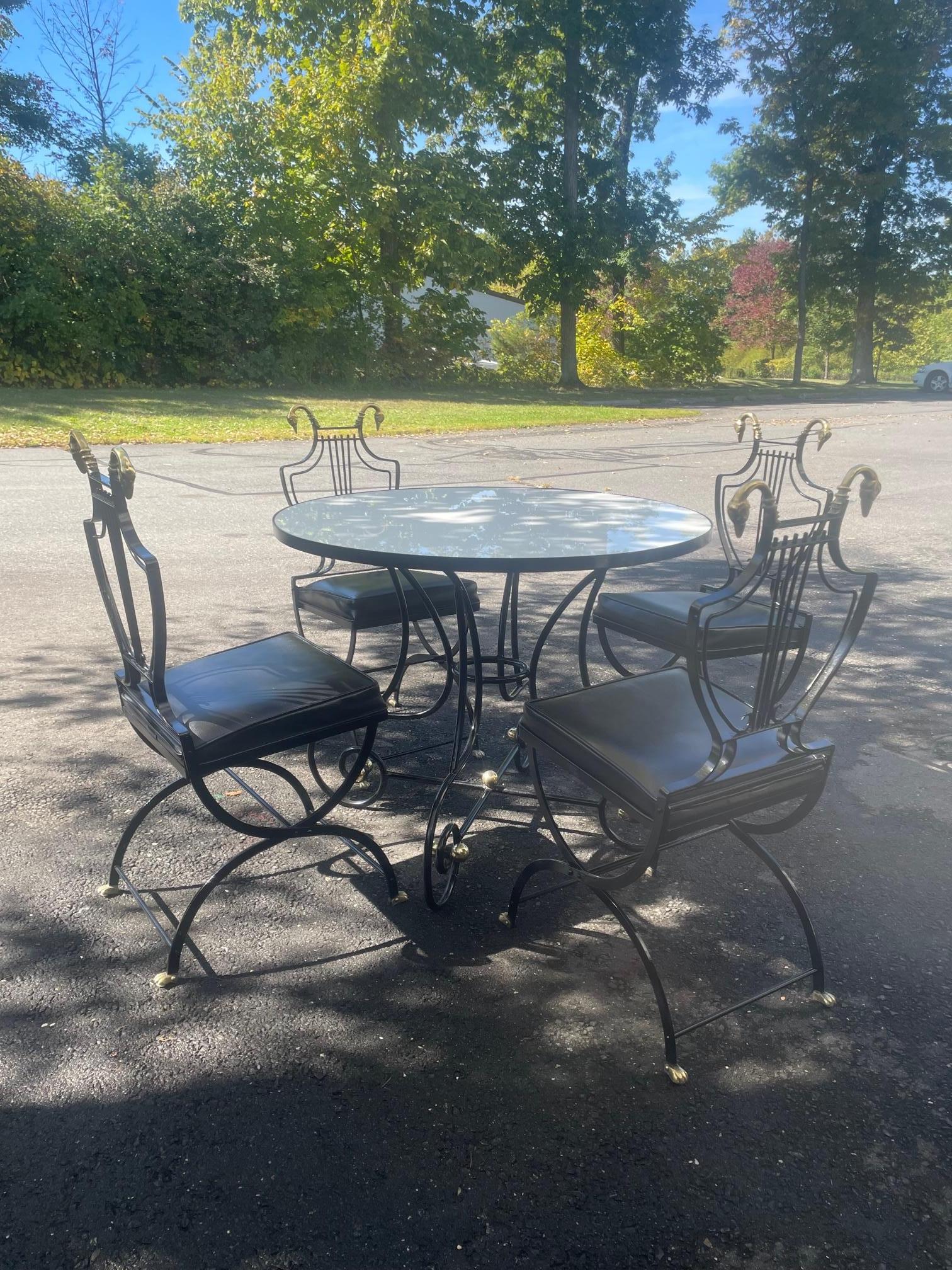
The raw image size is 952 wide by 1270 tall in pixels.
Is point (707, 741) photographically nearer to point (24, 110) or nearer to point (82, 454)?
point (82, 454)

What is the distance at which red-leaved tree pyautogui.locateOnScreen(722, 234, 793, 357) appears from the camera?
35.1 meters

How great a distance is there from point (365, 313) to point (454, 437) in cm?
938

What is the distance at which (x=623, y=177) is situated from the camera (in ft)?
85.4

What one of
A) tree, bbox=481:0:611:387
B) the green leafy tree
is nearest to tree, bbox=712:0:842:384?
the green leafy tree

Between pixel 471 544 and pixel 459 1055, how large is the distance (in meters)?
1.44

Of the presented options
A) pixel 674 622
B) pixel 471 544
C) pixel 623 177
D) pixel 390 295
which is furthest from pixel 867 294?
pixel 471 544

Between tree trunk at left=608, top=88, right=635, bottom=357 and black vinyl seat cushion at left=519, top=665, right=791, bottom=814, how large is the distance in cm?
2533

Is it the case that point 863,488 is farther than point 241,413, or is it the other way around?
point 241,413

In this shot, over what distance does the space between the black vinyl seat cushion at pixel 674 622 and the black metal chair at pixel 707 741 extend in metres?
0.75

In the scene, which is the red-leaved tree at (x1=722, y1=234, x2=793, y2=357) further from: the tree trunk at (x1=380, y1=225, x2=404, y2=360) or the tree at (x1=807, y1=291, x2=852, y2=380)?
the tree trunk at (x1=380, y1=225, x2=404, y2=360)

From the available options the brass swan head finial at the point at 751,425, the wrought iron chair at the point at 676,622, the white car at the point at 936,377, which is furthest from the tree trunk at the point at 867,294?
the wrought iron chair at the point at 676,622

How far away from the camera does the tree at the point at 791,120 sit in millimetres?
30219

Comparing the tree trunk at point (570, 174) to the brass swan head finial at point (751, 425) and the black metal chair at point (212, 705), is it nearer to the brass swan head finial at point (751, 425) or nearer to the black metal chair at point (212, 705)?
the brass swan head finial at point (751, 425)

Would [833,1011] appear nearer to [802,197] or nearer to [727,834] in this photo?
[727,834]
